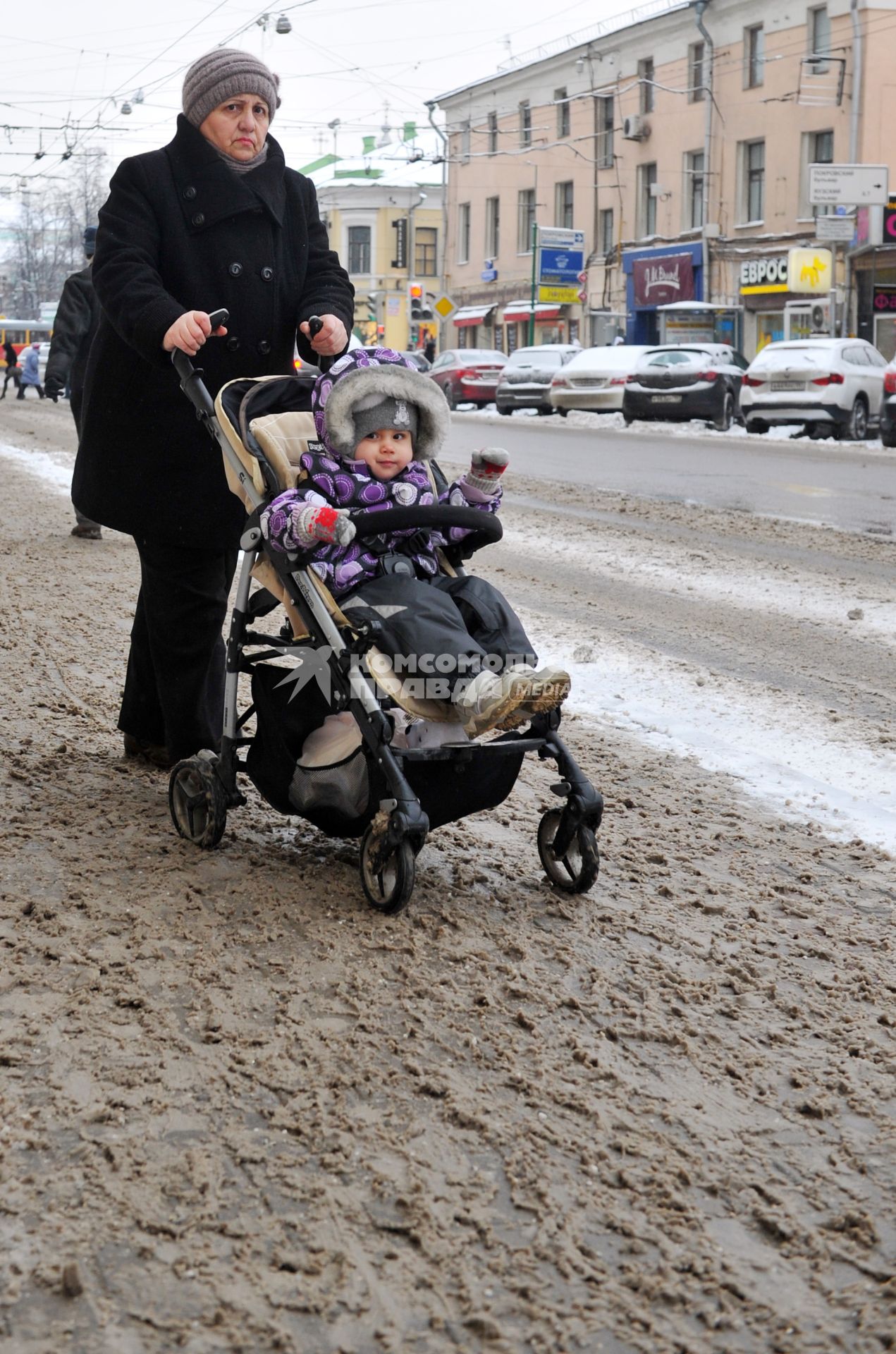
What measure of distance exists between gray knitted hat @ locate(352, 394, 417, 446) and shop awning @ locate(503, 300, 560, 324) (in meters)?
47.8

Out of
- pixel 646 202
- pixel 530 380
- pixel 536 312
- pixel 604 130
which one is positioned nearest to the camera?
pixel 530 380

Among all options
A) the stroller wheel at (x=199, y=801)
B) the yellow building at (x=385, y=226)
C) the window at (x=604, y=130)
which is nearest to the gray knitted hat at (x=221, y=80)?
the stroller wheel at (x=199, y=801)

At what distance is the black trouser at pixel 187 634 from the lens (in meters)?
4.23

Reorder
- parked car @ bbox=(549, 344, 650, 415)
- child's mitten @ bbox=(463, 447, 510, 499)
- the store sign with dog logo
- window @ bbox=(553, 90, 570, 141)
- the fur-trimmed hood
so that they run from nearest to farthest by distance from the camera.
A: the fur-trimmed hood, child's mitten @ bbox=(463, 447, 510, 499), parked car @ bbox=(549, 344, 650, 415), the store sign with dog logo, window @ bbox=(553, 90, 570, 141)

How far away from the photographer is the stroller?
11.0 feet

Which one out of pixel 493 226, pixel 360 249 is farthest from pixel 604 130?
pixel 360 249

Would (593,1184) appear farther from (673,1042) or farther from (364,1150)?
(673,1042)

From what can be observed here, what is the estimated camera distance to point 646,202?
46.4 meters

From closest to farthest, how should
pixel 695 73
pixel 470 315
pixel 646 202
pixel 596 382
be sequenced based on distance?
1. pixel 596 382
2. pixel 695 73
3. pixel 646 202
4. pixel 470 315

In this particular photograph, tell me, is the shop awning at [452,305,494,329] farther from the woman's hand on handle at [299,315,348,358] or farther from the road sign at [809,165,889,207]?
the woman's hand on handle at [299,315,348,358]

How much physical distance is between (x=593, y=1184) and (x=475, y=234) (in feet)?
186

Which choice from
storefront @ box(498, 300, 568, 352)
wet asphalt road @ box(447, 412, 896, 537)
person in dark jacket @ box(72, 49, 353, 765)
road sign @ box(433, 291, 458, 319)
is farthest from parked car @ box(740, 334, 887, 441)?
road sign @ box(433, 291, 458, 319)

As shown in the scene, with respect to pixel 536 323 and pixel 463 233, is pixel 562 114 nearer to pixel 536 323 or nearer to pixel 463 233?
pixel 536 323

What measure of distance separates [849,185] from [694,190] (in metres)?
10.4
